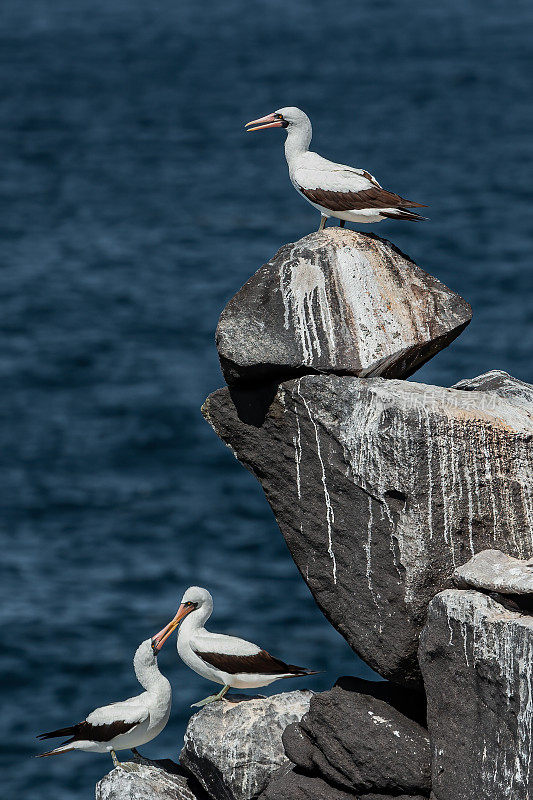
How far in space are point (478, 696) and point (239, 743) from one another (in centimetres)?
369

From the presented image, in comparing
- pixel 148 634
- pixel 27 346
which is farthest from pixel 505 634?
pixel 27 346

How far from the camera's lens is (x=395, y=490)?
1616cm

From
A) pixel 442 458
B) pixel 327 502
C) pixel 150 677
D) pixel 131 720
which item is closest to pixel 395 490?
pixel 442 458

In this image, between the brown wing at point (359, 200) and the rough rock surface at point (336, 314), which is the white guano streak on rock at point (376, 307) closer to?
the rough rock surface at point (336, 314)

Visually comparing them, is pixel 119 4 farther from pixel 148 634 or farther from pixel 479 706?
pixel 479 706

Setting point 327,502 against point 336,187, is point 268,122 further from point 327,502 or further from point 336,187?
point 327,502

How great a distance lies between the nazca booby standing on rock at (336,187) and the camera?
17.6 m

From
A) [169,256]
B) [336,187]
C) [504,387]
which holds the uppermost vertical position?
[336,187]

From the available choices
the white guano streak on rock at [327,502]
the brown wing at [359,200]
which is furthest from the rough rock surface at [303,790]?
the brown wing at [359,200]

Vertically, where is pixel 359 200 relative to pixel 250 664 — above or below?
above

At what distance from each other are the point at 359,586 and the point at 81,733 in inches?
179

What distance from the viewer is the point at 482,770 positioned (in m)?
15.4

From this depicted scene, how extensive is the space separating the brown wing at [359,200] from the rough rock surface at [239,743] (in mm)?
6233

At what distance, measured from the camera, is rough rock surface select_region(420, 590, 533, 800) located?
1493 centimetres
